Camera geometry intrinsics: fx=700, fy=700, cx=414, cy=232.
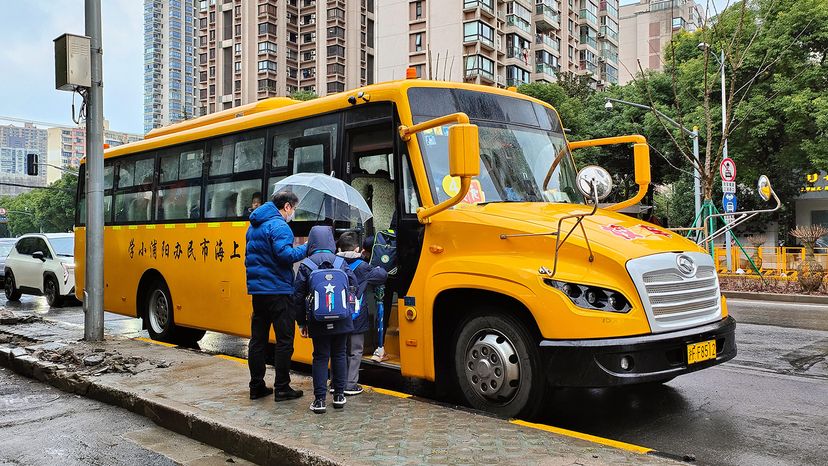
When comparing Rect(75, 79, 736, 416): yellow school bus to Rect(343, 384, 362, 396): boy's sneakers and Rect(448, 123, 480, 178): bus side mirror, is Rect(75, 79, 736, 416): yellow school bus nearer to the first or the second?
Rect(448, 123, 480, 178): bus side mirror

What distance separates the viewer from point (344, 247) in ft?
19.0

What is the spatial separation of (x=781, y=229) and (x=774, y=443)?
3711 cm

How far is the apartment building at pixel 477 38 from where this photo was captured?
2224 inches

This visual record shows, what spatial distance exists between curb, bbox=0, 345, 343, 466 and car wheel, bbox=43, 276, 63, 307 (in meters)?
8.70

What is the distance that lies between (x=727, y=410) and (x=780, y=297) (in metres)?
13.2

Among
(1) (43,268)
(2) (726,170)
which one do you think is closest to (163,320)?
(1) (43,268)

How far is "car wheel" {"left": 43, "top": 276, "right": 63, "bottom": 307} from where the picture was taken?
16.1 metres

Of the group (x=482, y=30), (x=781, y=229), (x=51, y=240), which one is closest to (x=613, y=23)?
(x=482, y=30)

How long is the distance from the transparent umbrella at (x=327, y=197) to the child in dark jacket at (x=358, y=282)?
1.77ft

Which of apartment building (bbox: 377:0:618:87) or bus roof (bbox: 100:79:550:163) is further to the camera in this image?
apartment building (bbox: 377:0:618:87)

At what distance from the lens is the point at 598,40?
258 feet

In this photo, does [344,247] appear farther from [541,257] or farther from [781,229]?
[781,229]

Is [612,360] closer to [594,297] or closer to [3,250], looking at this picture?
[594,297]

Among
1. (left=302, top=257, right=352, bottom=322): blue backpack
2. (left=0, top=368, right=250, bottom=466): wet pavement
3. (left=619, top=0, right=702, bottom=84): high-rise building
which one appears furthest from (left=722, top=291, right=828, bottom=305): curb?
(left=619, top=0, right=702, bottom=84): high-rise building
